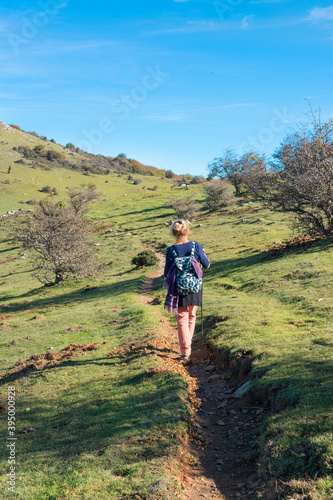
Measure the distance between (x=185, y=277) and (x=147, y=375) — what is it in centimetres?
289

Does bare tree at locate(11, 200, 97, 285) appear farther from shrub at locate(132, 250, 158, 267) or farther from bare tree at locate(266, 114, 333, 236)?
bare tree at locate(266, 114, 333, 236)

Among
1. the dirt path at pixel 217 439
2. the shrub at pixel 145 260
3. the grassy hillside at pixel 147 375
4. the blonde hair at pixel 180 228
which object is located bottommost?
the dirt path at pixel 217 439

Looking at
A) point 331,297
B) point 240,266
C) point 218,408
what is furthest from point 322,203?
point 218,408

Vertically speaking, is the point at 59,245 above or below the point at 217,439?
above

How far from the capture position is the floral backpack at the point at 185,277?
30.1ft

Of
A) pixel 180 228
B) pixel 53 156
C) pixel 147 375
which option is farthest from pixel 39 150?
pixel 147 375

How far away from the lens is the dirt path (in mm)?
5500

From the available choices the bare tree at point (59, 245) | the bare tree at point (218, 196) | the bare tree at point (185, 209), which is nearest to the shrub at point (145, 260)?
the bare tree at point (59, 245)

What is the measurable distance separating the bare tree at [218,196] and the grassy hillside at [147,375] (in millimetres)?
36756

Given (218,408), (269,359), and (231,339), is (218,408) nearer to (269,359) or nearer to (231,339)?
(269,359)

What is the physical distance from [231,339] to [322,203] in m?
15.0

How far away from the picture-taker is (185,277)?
921cm

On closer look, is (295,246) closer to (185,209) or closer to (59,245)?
(59,245)

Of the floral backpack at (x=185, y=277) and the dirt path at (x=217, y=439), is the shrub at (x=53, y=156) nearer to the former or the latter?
the floral backpack at (x=185, y=277)
